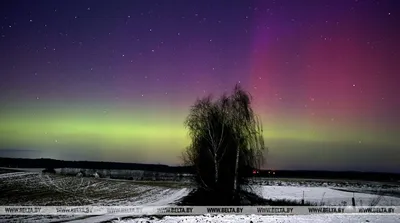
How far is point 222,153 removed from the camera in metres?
25.3

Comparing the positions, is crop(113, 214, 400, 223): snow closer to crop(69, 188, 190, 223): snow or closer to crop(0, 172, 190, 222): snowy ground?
crop(69, 188, 190, 223): snow

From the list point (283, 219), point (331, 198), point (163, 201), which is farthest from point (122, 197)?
point (331, 198)

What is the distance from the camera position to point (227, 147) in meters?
25.3

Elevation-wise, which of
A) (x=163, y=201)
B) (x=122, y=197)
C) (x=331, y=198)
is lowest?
Result: (x=122, y=197)

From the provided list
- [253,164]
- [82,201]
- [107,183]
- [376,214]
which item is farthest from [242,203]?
[107,183]

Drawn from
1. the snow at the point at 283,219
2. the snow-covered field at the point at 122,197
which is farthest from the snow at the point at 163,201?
the snow at the point at 283,219

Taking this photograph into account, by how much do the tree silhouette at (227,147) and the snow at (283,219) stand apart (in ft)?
19.2

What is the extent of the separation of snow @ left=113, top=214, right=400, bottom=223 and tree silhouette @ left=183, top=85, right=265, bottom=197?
585 centimetres

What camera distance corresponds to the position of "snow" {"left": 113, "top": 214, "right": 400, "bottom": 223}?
17.4 meters

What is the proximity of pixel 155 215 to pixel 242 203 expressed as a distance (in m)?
6.37

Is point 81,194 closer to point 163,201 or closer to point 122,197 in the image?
point 122,197

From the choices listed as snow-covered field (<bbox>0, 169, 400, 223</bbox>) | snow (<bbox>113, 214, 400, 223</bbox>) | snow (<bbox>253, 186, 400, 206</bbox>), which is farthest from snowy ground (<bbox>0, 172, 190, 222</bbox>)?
snow (<bbox>253, 186, 400, 206</bbox>)

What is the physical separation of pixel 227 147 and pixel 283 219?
801cm

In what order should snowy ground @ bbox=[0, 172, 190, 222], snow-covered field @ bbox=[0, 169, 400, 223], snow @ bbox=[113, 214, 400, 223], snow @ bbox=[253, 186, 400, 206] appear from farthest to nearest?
1. snow @ bbox=[253, 186, 400, 206]
2. snowy ground @ bbox=[0, 172, 190, 222]
3. snow-covered field @ bbox=[0, 169, 400, 223]
4. snow @ bbox=[113, 214, 400, 223]
